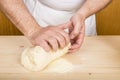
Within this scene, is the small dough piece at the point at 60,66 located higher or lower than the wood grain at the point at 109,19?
higher

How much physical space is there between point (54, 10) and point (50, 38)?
0.38 meters

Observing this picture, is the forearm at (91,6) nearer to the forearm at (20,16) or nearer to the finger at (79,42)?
the finger at (79,42)

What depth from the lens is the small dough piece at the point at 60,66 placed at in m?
0.78

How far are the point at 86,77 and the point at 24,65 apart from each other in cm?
19

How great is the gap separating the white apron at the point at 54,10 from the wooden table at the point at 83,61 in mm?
232

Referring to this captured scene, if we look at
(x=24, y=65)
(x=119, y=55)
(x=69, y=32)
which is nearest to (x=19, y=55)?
(x=24, y=65)

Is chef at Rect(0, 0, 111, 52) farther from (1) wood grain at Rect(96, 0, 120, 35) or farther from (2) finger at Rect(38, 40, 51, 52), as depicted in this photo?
(1) wood grain at Rect(96, 0, 120, 35)

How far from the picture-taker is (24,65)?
0.79 m

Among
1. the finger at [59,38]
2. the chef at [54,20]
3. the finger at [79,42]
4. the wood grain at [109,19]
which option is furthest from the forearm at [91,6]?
the wood grain at [109,19]

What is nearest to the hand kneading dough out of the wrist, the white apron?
the wrist

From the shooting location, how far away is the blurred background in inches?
57.7

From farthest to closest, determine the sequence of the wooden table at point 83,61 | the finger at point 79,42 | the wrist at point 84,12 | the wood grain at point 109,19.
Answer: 1. the wood grain at point 109,19
2. the wrist at point 84,12
3. the finger at point 79,42
4. the wooden table at point 83,61

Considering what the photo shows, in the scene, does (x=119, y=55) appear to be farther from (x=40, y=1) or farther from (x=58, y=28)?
(x=40, y=1)

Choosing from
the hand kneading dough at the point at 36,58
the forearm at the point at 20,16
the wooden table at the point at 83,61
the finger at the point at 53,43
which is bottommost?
the wooden table at the point at 83,61
